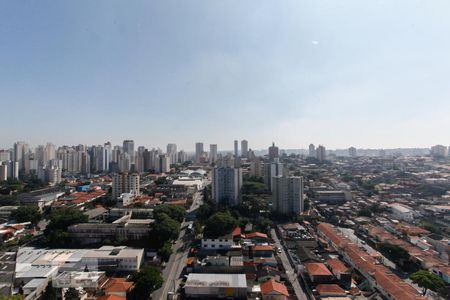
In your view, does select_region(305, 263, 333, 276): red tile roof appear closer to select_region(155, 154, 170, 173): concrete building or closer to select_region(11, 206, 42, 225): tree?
select_region(11, 206, 42, 225): tree

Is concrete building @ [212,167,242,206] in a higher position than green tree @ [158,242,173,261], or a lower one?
higher

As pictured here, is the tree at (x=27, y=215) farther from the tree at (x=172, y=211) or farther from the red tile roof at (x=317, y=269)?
the red tile roof at (x=317, y=269)

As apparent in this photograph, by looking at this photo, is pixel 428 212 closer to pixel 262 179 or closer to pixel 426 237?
pixel 426 237

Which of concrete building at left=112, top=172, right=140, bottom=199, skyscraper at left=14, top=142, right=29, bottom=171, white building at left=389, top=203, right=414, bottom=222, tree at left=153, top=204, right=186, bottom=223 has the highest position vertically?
skyscraper at left=14, top=142, right=29, bottom=171

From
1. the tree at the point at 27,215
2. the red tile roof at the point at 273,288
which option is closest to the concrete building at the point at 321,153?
the red tile roof at the point at 273,288

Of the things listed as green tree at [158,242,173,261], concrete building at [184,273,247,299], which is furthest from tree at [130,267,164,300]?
green tree at [158,242,173,261]

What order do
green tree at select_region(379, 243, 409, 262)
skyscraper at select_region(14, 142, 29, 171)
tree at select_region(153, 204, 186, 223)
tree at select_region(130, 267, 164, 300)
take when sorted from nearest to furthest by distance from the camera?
tree at select_region(130, 267, 164, 300), green tree at select_region(379, 243, 409, 262), tree at select_region(153, 204, 186, 223), skyscraper at select_region(14, 142, 29, 171)
